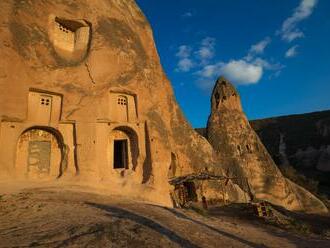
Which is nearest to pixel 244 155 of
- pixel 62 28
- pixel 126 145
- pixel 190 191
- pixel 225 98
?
pixel 225 98

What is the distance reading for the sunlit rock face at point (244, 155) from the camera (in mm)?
28891

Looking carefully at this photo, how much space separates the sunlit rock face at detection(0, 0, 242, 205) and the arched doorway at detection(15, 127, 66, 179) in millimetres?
41

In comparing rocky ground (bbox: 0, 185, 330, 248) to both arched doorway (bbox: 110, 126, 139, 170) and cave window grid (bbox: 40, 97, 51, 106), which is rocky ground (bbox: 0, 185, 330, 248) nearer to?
arched doorway (bbox: 110, 126, 139, 170)

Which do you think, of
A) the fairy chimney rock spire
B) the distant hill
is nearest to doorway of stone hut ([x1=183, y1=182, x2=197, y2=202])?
the fairy chimney rock spire

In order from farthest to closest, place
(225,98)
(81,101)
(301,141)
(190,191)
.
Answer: (301,141) → (225,98) → (190,191) → (81,101)

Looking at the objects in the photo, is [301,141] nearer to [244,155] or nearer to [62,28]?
[244,155]

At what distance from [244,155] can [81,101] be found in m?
18.4

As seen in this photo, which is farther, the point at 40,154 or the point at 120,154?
the point at 120,154

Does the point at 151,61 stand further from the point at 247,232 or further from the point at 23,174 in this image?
the point at 247,232

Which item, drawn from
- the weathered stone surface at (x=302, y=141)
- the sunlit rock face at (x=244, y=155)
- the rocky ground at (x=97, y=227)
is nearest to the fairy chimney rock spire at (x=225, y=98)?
the sunlit rock face at (x=244, y=155)

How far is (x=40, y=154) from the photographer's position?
15172mm

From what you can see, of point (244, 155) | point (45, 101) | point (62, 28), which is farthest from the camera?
point (244, 155)

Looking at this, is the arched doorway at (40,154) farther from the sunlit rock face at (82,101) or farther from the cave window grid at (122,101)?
the cave window grid at (122,101)

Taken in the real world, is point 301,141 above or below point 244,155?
above
